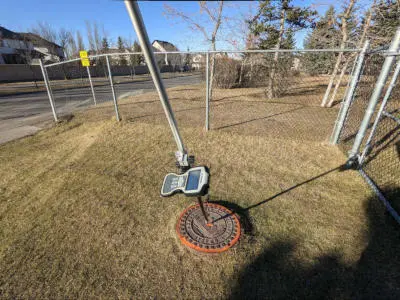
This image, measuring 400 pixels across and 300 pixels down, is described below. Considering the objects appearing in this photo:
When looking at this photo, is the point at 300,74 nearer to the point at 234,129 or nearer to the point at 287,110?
the point at 287,110

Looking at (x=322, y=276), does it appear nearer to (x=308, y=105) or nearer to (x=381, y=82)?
(x=381, y=82)

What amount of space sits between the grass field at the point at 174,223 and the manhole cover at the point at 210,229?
8cm

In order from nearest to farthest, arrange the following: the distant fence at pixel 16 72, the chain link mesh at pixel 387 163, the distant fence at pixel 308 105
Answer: the chain link mesh at pixel 387 163 < the distant fence at pixel 308 105 < the distant fence at pixel 16 72

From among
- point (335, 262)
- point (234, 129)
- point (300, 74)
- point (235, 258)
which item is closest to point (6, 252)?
point (235, 258)

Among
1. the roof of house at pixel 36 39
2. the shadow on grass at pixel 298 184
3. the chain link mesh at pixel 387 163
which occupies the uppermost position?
the roof of house at pixel 36 39

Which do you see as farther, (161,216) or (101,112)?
(101,112)

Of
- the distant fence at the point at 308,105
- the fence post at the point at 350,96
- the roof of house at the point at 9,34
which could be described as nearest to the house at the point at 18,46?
the roof of house at the point at 9,34

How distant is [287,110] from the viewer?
7.08 m

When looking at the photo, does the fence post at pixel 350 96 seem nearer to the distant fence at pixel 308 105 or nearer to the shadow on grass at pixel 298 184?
the distant fence at pixel 308 105

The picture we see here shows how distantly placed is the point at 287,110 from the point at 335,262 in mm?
5919

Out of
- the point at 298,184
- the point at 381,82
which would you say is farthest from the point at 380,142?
the point at 298,184

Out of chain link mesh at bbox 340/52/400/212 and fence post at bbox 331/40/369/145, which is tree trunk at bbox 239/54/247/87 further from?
fence post at bbox 331/40/369/145

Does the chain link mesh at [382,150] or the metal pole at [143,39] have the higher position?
the metal pole at [143,39]

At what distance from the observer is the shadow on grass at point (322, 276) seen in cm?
169
